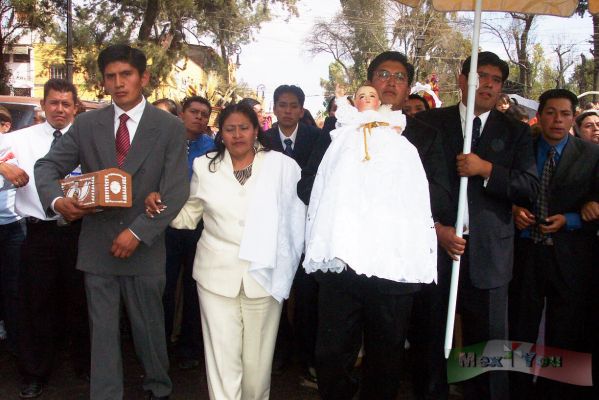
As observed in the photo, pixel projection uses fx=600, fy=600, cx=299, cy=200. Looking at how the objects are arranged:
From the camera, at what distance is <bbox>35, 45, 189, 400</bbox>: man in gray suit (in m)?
3.60

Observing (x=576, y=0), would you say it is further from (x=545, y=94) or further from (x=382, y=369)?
(x=382, y=369)

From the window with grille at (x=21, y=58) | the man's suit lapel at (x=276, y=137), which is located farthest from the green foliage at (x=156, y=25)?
the window with grille at (x=21, y=58)

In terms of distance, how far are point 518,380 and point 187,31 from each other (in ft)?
66.7

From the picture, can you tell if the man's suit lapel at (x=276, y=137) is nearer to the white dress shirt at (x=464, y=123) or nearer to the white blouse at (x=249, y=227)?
the white blouse at (x=249, y=227)

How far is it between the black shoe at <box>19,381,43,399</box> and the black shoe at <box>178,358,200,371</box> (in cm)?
105

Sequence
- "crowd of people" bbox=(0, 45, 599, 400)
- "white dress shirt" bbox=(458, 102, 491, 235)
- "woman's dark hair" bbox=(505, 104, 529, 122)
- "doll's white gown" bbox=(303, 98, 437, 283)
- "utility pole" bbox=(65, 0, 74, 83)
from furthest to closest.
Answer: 1. "utility pole" bbox=(65, 0, 74, 83)
2. "woman's dark hair" bbox=(505, 104, 529, 122)
3. "white dress shirt" bbox=(458, 102, 491, 235)
4. "crowd of people" bbox=(0, 45, 599, 400)
5. "doll's white gown" bbox=(303, 98, 437, 283)

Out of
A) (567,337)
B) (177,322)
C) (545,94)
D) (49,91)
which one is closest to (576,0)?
(545,94)

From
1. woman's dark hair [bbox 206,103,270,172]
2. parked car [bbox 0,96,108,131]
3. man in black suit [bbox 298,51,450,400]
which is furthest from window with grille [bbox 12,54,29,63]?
man in black suit [bbox 298,51,450,400]

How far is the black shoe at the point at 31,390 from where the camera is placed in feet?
13.3

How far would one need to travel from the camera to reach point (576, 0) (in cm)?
428

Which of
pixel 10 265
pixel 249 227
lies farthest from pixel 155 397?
pixel 10 265

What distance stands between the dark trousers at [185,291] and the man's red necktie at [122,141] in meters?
1.35

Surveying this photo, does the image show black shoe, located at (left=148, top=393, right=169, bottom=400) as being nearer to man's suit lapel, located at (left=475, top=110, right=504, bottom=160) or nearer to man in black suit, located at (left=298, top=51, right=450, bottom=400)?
man in black suit, located at (left=298, top=51, right=450, bottom=400)

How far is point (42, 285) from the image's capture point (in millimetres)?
4191
